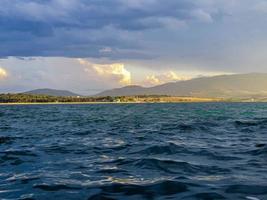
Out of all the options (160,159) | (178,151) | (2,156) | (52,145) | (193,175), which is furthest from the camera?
(52,145)

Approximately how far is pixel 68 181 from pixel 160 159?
20.8 ft

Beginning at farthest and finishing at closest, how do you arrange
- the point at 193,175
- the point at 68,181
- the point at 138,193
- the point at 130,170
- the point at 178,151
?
1. the point at 178,151
2. the point at 130,170
3. the point at 193,175
4. the point at 68,181
5. the point at 138,193

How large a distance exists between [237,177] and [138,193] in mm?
4226

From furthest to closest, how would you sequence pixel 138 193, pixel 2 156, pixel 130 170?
pixel 2 156, pixel 130 170, pixel 138 193

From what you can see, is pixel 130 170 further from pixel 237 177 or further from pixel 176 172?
pixel 237 177

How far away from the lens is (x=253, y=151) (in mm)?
23609

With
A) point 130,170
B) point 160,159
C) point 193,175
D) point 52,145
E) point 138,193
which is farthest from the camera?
point 52,145

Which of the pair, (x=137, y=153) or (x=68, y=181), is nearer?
(x=68, y=181)

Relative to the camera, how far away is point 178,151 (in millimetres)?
23859

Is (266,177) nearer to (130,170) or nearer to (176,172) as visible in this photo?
(176,172)

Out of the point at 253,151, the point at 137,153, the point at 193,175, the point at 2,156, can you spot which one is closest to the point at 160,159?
the point at 137,153

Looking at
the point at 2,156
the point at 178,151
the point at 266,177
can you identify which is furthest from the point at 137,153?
the point at 266,177

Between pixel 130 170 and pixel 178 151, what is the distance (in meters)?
6.57

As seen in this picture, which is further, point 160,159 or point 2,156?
point 2,156
